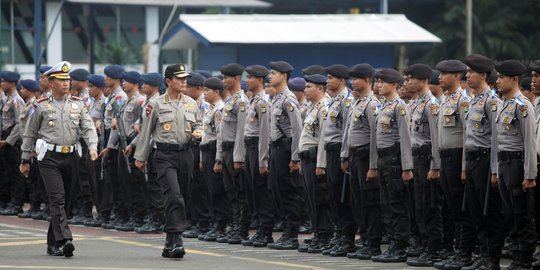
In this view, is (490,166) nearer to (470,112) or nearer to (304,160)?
(470,112)

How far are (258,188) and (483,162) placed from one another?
4164 mm

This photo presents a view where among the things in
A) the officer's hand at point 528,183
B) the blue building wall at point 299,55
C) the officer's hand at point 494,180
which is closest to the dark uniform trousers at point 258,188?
the officer's hand at point 494,180

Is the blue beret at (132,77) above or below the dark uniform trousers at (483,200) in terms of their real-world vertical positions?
above

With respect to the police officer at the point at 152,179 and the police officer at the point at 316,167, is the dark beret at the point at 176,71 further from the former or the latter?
the police officer at the point at 152,179

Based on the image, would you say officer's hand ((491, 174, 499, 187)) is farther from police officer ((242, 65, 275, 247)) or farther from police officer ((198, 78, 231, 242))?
police officer ((198, 78, 231, 242))

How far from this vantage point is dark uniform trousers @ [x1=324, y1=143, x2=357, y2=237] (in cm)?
1523

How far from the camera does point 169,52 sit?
54.3m

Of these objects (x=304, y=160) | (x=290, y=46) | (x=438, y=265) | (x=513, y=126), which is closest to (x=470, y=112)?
(x=513, y=126)

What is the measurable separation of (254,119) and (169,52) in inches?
1505

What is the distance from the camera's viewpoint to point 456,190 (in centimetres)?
1369

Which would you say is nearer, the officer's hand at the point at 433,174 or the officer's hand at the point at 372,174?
the officer's hand at the point at 433,174

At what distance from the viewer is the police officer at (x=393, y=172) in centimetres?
1432

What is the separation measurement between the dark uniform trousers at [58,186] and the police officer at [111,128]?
367 centimetres

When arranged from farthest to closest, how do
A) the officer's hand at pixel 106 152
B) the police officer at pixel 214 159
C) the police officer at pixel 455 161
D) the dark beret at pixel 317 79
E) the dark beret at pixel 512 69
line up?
the officer's hand at pixel 106 152 → the police officer at pixel 214 159 → the dark beret at pixel 317 79 → the police officer at pixel 455 161 → the dark beret at pixel 512 69
